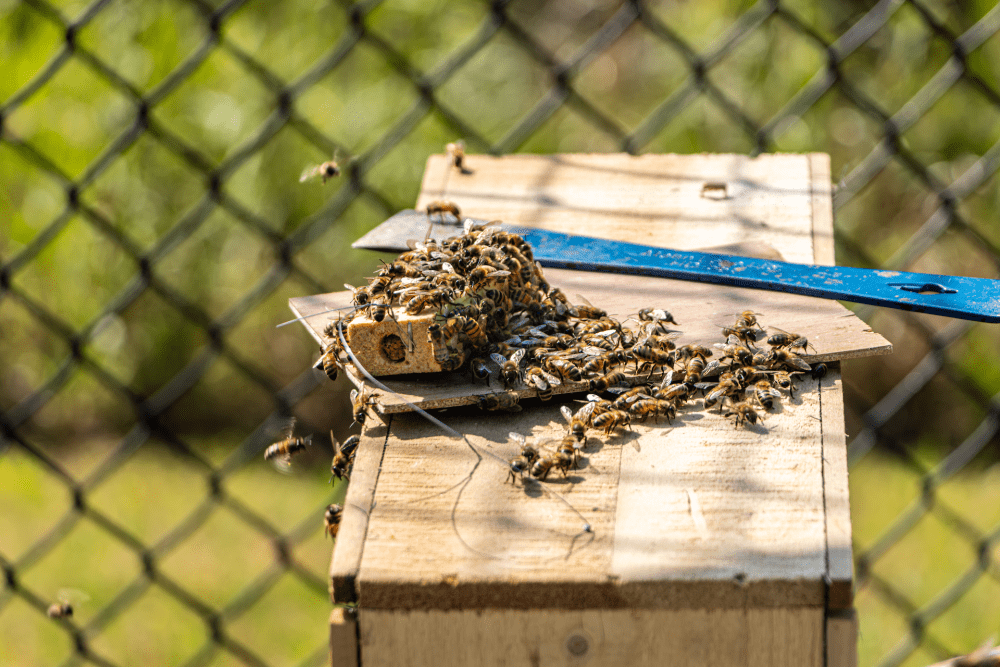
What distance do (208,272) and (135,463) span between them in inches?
32.5

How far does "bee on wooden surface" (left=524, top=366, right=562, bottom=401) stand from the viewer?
1.18 metres

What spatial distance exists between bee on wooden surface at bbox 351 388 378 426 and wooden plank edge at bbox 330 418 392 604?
25 mm

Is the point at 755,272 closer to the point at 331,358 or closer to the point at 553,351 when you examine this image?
the point at 553,351

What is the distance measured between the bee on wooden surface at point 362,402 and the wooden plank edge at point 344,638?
263 millimetres

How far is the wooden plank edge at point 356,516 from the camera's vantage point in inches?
38.7

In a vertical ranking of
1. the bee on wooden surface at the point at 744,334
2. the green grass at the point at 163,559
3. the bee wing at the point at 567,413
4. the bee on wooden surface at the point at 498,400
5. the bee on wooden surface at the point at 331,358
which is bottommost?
the green grass at the point at 163,559

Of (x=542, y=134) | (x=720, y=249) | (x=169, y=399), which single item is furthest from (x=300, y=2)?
(x=720, y=249)

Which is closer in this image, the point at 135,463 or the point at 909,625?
the point at 909,625

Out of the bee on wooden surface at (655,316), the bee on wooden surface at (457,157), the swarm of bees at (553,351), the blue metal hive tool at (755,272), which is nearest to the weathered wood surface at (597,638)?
the swarm of bees at (553,351)

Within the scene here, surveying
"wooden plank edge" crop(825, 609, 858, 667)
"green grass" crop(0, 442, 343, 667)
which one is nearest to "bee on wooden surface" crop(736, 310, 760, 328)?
"wooden plank edge" crop(825, 609, 858, 667)

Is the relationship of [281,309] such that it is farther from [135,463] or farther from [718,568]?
[718,568]

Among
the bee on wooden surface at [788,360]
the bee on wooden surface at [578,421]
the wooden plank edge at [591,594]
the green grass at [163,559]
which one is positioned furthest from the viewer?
the green grass at [163,559]

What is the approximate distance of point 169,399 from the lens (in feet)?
7.38

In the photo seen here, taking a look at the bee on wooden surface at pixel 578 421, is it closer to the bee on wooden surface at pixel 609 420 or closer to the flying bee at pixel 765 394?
the bee on wooden surface at pixel 609 420
